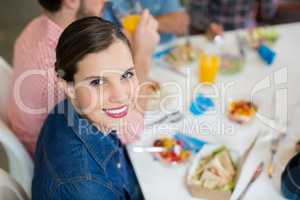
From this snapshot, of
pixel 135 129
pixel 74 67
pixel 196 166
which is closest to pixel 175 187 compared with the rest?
pixel 196 166

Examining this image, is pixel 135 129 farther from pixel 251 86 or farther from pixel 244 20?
A: pixel 244 20

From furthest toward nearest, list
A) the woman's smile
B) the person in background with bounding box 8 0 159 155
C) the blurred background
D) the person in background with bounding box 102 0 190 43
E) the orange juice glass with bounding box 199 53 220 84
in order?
the blurred background
the person in background with bounding box 102 0 190 43
the orange juice glass with bounding box 199 53 220 84
the person in background with bounding box 8 0 159 155
the woman's smile

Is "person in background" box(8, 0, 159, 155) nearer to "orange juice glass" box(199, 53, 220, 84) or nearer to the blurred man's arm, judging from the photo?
"orange juice glass" box(199, 53, 220, 84)

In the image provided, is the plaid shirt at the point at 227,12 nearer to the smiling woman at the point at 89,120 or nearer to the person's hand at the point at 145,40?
the person's hand at the point at 145,40

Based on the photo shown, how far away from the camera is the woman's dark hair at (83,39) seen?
86 cm

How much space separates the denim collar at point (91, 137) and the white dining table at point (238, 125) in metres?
0.13

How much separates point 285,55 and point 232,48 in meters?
0.18

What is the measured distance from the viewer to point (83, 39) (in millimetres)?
858

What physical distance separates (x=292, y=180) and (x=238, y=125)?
28 cm

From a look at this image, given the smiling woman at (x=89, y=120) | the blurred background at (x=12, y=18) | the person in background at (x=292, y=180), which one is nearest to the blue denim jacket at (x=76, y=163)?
the smiling woman at (x=89, y=120)

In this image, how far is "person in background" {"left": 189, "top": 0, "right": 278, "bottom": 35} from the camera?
1.96 meters

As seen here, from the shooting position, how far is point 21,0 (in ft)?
10.7

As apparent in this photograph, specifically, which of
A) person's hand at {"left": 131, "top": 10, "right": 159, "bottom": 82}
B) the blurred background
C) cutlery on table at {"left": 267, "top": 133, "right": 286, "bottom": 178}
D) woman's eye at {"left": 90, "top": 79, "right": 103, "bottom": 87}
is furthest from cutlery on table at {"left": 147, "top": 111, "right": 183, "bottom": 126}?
the blurred background

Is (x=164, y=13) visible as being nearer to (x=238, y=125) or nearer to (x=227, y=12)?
(x=227, y=12)
